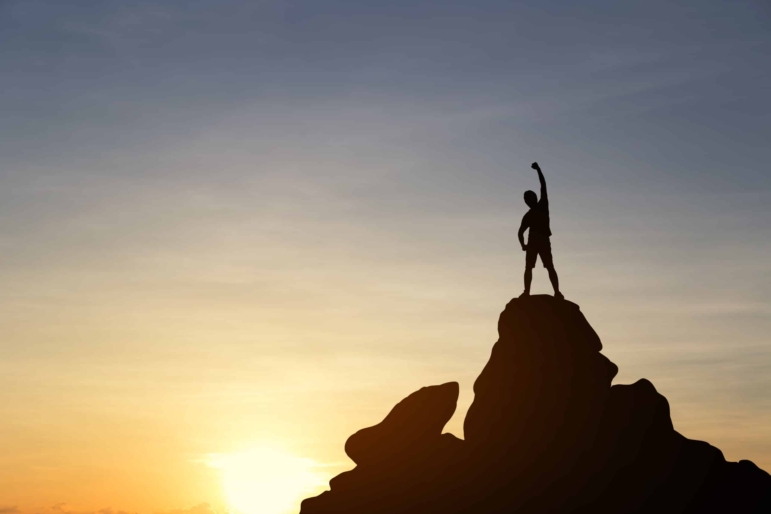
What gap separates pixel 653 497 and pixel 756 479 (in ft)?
20.9

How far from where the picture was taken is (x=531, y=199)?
48.9 m

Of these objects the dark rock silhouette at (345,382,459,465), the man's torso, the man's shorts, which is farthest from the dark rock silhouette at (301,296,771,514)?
the man's torso

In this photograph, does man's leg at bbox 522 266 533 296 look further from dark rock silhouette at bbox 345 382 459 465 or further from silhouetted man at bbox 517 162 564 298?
dark rock silhouette at bbox 345 382 459 465

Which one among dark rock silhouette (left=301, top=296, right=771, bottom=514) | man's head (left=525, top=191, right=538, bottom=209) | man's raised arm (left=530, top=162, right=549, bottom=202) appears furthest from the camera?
man's head (left=525, top=191, right=538, bottom=209)

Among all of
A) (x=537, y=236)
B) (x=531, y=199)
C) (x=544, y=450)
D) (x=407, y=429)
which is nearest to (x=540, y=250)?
(x=537, y=236)

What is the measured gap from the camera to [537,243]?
159ft

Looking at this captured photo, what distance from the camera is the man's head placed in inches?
1923

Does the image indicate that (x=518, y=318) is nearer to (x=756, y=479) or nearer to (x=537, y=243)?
(x=537, y=243)

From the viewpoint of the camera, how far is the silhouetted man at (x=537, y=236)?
48438 mm

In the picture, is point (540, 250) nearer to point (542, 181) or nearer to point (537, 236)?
point (537, 236)

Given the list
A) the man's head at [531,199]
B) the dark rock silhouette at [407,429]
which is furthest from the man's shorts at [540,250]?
the dark rock silhouette at [407,429]

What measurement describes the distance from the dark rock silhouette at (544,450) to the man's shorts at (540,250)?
5.55 feet

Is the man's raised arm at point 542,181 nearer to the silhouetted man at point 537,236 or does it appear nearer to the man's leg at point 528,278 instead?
the silhouetted man at point 537,236

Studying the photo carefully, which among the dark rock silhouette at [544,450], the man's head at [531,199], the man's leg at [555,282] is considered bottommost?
the dark rock silhouette at [544,450]
